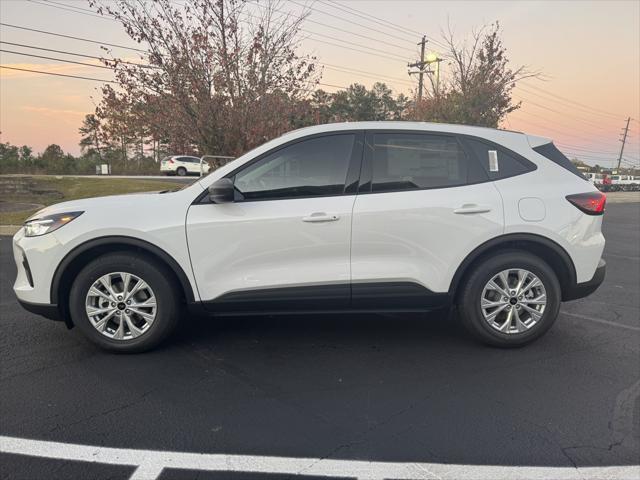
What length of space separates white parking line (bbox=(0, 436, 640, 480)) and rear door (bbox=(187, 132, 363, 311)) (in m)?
1.36

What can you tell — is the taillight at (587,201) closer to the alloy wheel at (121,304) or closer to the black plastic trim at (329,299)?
the black plastic trim at (329,299)

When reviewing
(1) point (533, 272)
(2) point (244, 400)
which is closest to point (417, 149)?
(1) point (533, 272)

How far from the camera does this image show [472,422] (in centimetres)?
281

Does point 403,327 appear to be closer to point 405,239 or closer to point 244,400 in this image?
point 405,239

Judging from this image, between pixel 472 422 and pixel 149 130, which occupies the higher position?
pixel 149 130

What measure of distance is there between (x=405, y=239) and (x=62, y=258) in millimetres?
2652

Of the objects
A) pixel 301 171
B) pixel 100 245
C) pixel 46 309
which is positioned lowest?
pixel 46 309

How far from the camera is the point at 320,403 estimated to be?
3.01m

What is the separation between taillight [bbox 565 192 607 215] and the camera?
3.82m

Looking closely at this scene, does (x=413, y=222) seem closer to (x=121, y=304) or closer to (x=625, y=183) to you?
(x=121, y=304)

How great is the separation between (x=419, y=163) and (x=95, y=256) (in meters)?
2.71

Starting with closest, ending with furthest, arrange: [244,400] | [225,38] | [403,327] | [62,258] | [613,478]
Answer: [613,478] < [244,400] < [62,258] < [403,327] < [225,38]

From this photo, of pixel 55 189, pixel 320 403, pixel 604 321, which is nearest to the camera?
pixel 320 403

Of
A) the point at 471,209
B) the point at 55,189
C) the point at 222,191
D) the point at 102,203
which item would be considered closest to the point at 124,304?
the point at 102,203
